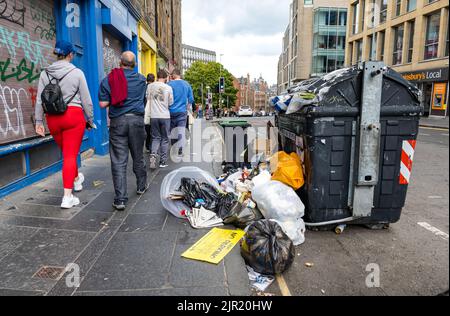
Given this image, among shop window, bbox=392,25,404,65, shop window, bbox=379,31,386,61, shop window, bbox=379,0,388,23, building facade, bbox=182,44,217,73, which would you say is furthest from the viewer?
building facade, bbox=182,44,217,73

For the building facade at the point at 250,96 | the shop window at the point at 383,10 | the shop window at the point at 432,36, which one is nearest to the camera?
the shop window at the point at 432,36

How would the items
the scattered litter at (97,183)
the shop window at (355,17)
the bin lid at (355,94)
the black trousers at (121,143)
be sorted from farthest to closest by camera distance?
1. the shop window at (355,17)
2. the scattered litter at (97,183)
3. the black trousers at (121,143)
4. the bin lid at (355,94)

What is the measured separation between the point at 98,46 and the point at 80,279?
6.63 metres

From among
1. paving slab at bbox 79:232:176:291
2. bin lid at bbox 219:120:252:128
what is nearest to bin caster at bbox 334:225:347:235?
paving slab at bbox 79:232:176:291

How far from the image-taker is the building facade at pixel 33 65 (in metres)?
4.77

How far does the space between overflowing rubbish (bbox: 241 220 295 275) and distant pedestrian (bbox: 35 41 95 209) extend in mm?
2615

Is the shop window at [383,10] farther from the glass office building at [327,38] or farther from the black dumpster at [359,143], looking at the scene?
the black dumpster at [359,143]

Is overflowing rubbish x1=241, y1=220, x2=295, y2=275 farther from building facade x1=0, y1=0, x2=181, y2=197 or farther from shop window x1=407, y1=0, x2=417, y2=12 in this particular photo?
shop window x1=407, y1=0, x2=417, y2=12

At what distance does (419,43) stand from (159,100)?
94.1 feet

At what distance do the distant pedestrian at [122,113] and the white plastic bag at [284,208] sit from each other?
6.22 ft

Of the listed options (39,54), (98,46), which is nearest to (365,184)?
(39,54)

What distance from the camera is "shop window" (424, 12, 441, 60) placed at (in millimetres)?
26234

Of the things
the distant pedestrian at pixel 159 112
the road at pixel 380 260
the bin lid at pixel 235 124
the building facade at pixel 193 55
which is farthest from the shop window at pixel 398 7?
the building facade at pixel 193 55

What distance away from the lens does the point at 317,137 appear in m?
3.54
